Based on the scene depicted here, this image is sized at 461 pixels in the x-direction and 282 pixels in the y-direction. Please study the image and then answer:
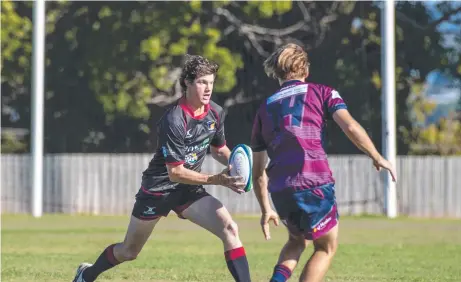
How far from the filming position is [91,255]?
14.5 meters

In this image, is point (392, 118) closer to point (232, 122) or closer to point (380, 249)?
point (232, 122)

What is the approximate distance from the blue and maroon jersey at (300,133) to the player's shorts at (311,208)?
0.16 feet

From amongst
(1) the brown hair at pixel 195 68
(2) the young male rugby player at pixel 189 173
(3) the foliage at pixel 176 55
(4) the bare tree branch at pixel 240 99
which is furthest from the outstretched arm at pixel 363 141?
(4) the bare tree branch at pixel 240 99

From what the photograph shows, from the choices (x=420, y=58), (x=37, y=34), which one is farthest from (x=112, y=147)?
(x=420, y=58)

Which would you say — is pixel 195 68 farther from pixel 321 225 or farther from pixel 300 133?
pixel 321 225

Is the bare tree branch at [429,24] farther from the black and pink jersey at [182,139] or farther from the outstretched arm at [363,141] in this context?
the outstretched arm at [363,141]

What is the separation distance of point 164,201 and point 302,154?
193 cm

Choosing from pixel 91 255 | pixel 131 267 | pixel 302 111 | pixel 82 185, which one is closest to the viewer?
pixel 302 111

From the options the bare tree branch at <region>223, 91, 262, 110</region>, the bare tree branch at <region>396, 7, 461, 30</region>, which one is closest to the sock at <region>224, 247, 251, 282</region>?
the bare tree branch at <region>396, 7, 461, 30</region>

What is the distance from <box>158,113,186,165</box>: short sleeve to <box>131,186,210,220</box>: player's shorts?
0.51 metres

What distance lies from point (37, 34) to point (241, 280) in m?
18.3

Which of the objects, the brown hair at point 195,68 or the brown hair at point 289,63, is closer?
the brown hair at point 289,63

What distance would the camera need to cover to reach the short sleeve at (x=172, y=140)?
834 centimetres

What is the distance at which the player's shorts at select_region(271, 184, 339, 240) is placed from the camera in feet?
23.4
